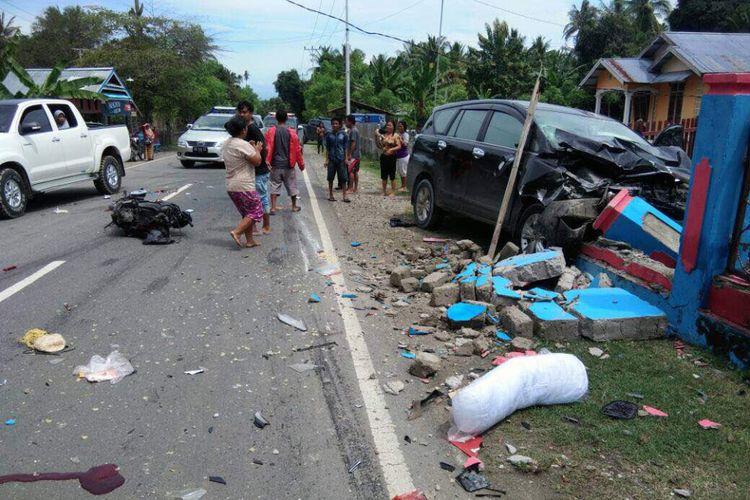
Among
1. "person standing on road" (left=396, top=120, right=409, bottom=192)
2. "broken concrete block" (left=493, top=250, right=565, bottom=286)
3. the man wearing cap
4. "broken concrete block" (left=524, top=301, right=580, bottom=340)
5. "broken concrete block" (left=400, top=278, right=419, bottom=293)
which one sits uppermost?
Result: the man wearing cap

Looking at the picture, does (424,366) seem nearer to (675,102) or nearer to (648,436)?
(648,436)

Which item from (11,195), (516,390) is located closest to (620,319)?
(516,390)

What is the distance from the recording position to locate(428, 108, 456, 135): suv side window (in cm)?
917

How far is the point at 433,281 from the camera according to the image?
6.25 metres

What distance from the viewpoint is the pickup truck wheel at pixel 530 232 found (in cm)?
642

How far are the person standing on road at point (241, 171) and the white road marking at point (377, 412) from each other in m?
2.40

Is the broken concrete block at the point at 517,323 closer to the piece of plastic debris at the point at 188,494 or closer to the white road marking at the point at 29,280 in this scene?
the piece of plastic debris at the point at 188,494

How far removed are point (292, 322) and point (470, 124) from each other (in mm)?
4529

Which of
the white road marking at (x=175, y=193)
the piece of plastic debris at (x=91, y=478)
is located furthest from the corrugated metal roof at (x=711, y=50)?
the piece of plastic debris at (x=91, y=478)

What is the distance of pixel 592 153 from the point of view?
6.40 m

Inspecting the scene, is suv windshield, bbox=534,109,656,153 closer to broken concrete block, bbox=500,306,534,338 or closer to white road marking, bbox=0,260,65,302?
broken concrete block, bbox=500,306,534,338

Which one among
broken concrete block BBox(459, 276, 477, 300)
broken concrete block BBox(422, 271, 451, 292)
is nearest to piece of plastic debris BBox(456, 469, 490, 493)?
broken concrete block BBox(459, 276, 477, 300)

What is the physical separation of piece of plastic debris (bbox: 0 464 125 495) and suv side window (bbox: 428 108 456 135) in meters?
7.21

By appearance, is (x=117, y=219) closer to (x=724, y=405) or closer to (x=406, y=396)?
(x=406, y=396)
